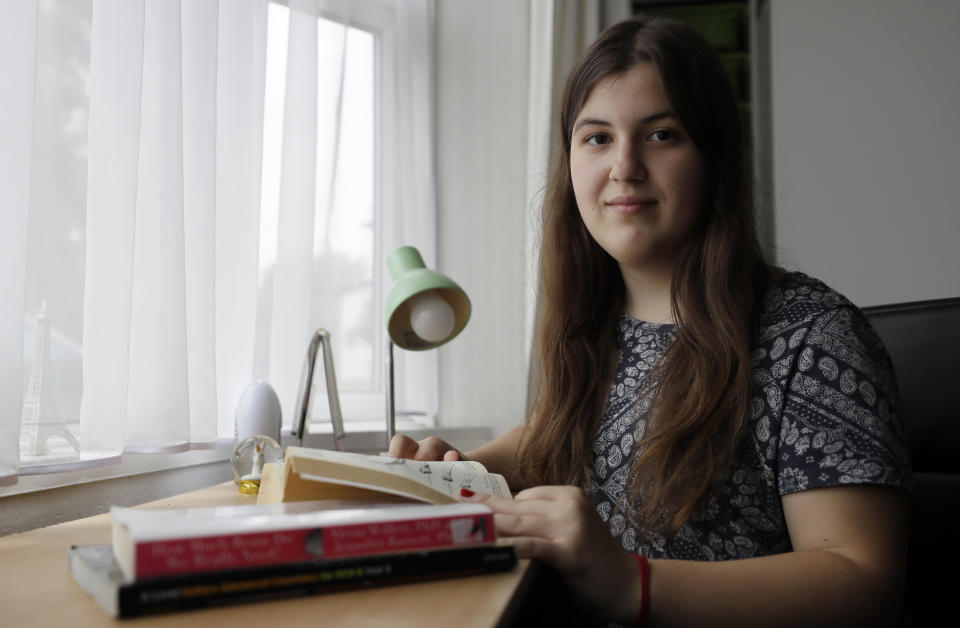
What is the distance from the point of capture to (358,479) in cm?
62

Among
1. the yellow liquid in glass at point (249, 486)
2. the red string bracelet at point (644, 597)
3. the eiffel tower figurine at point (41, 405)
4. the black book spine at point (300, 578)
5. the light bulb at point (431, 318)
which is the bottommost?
the red string bracelet at point (644, 597)

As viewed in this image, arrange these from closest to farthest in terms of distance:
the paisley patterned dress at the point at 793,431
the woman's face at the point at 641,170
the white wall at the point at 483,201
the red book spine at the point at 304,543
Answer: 1. the red book spine at the point at 304,543
2. the paisley patterned dress at the point at 793,431
3. the woman's face at the point at 641,170
4. the white wall at the point at 483,201

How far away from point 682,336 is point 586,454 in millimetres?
227

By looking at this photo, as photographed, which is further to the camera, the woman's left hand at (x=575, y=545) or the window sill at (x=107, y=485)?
the window sill at (x=107, y=485)

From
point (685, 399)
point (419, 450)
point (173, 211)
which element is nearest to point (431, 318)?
point (419, 450)

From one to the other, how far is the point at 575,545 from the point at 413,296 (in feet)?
1.44

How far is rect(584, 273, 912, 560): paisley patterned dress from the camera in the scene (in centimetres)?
81

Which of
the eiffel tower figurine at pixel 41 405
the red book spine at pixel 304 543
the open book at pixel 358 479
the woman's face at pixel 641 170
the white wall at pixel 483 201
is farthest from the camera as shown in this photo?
the white wall at pixel 483 201

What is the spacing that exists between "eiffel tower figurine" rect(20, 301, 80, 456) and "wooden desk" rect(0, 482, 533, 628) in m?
0.32

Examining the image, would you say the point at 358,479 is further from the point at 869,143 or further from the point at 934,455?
the point at 869,143

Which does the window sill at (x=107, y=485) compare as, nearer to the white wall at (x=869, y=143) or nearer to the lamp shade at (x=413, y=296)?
the lamp shade at (x=413, y=296)

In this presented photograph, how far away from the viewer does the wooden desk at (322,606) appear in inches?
18.6

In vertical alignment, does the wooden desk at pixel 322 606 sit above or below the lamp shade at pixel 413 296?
below

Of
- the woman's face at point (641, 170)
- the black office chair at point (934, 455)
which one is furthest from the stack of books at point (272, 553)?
the black office chair at point (934, 455)
